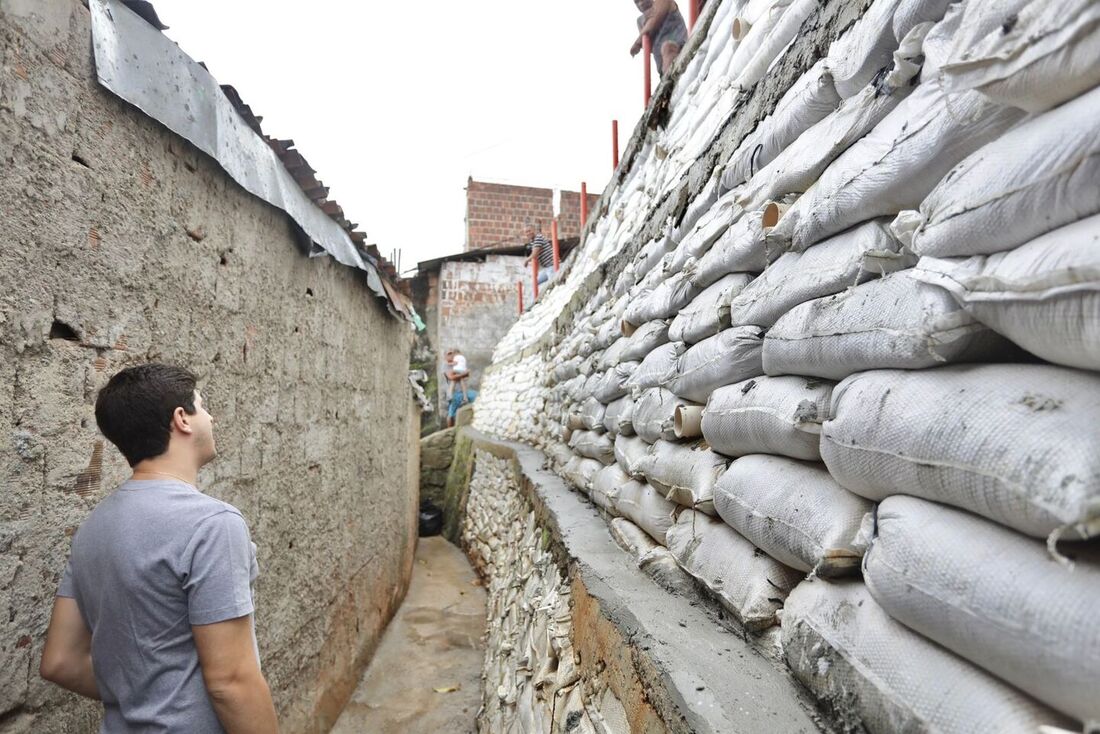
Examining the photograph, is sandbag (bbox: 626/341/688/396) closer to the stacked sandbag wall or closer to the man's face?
the stacked sandbag wall

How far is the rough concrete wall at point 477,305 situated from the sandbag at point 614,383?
11.0 m

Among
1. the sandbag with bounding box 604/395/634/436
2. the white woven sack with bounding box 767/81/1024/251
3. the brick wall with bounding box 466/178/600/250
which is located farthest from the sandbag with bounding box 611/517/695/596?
the brick wall with bounding box 466/178/600/250

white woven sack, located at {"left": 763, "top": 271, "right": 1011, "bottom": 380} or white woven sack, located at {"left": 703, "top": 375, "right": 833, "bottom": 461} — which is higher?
white woven sack, located at {"left": 763, "top": 271, "right": 1011, "bottom": 380}

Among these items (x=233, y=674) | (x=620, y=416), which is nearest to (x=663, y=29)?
(x=620, y=416)

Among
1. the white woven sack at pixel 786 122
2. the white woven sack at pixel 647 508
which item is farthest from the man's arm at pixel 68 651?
the white woven sack at pixel 786 122

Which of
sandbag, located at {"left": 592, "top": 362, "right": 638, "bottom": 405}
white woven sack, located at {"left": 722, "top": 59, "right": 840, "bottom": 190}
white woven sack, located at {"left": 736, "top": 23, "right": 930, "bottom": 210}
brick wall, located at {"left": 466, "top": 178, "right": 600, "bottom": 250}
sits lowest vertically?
sandbag, located at {"left": 592, "top": 362, "right": 638, "bottom": 405}

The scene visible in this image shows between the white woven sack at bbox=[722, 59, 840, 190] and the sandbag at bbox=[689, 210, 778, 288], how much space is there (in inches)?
6.1

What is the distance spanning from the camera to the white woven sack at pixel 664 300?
6.37 feet

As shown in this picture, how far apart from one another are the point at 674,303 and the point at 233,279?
5.30ft

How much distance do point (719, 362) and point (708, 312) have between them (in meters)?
0.24

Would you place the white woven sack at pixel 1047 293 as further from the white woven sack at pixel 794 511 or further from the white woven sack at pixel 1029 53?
the white woven sack at pixel 794 511

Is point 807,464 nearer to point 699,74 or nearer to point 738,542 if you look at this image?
point 738,542

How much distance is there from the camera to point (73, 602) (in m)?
1.21

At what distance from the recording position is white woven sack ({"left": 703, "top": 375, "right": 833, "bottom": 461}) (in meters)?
1.08
